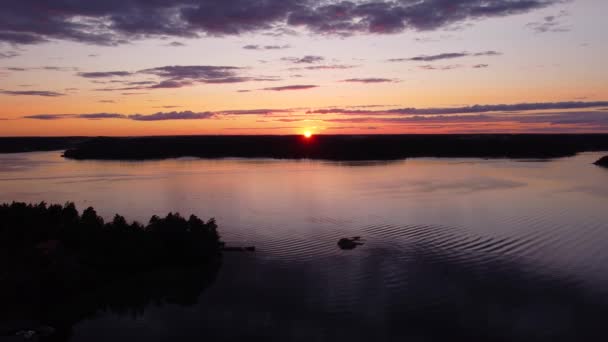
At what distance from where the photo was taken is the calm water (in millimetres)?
15125

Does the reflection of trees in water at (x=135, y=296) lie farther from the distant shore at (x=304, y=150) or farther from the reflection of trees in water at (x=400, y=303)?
the distant shore at (x=304, y=150)

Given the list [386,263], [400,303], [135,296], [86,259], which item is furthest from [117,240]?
[400,303]

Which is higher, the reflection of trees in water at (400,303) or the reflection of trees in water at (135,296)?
the reflection of trees in water at (135,296)

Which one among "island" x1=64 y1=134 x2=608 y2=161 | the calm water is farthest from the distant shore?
the calm water

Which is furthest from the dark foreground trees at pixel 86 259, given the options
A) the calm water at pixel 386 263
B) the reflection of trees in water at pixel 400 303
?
the reflection of trees in water at pixel 400 303

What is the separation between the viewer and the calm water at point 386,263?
1512 cm

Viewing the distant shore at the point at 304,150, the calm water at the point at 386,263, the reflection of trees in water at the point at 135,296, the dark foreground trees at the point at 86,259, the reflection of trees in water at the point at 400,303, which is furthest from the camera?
the distant shore at the point at 304,150

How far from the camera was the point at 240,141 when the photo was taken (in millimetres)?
112938

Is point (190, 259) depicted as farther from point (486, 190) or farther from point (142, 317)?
point (486, 190)

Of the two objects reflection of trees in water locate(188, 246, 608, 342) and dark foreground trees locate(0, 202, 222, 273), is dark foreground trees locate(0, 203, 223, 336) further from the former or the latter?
reflection of trees in water locate(188, 246, 608, 342)

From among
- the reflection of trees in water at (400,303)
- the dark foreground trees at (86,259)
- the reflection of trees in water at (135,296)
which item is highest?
the dark foreground trees at (86,259)

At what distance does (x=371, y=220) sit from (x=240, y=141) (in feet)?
281

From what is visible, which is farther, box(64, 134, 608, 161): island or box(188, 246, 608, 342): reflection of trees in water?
box(64, 134, 608, 161): island

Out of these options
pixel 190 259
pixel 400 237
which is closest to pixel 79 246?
pixel 190 259
